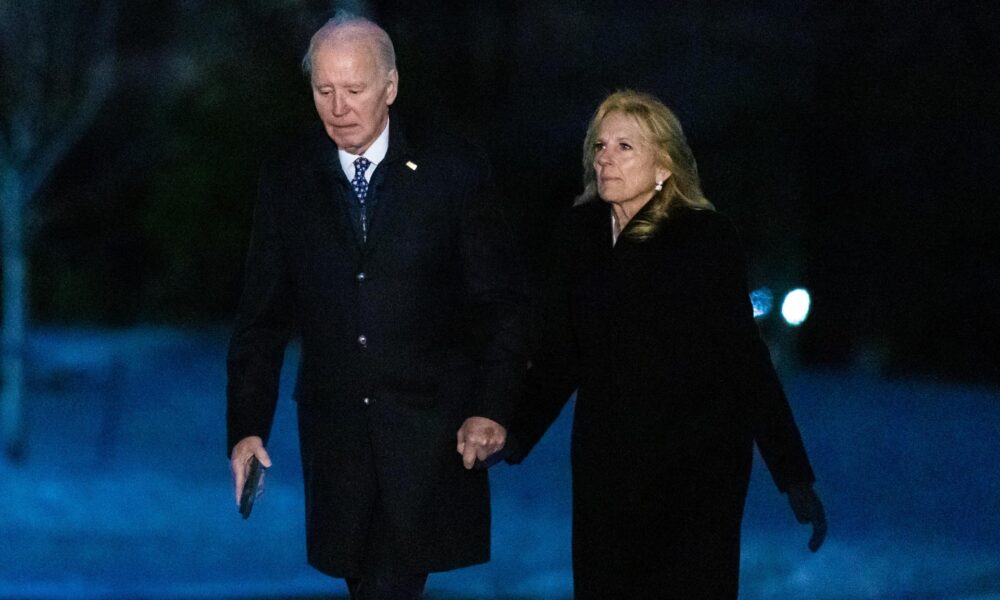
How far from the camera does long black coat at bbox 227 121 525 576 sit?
180 inches

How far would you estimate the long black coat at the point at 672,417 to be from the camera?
4.81m

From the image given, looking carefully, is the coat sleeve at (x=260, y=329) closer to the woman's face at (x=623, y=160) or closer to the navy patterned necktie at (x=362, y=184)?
the navy patterned necktie at (x=362, y=184)

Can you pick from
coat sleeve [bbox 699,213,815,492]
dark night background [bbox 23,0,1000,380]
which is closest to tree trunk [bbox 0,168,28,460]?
dark night background [bbox 23,0,1000,380]

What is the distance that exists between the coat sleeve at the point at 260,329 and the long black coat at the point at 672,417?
2.20 feet

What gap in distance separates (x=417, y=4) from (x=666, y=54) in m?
3.40

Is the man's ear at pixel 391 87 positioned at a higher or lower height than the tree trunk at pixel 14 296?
higher

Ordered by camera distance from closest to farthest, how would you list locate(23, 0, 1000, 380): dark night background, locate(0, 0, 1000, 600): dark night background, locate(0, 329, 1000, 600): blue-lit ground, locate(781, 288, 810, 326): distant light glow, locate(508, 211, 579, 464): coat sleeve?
locate(508, 211, 579, 464): coat sleeve
locate(0, 329, 1000, 600): blue-lit ground
locate(781, 288, 810, 326): distant light glow
locate(0, 0, 1000, 600): dark night background
locate(23, 0, 1000, 380): dark night background

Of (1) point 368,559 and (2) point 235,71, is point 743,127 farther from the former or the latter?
(1) point 368,559

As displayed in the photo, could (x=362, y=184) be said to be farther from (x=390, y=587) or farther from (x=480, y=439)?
(x=390, y=587)

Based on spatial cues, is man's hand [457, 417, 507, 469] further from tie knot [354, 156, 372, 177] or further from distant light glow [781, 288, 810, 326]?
distant light glow [781, 288, 810, 326]

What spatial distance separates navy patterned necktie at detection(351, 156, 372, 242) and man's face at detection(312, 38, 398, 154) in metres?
0.07

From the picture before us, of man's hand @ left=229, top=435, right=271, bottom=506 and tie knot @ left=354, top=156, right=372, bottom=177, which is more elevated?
tie knot @ left=354, top=156, right=372, bottom=177

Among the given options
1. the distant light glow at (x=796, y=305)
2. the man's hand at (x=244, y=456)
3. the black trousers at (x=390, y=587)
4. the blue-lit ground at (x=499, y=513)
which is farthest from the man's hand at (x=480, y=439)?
the distant light glow at (x=796, y=305)

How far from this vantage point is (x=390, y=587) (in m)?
4.59
